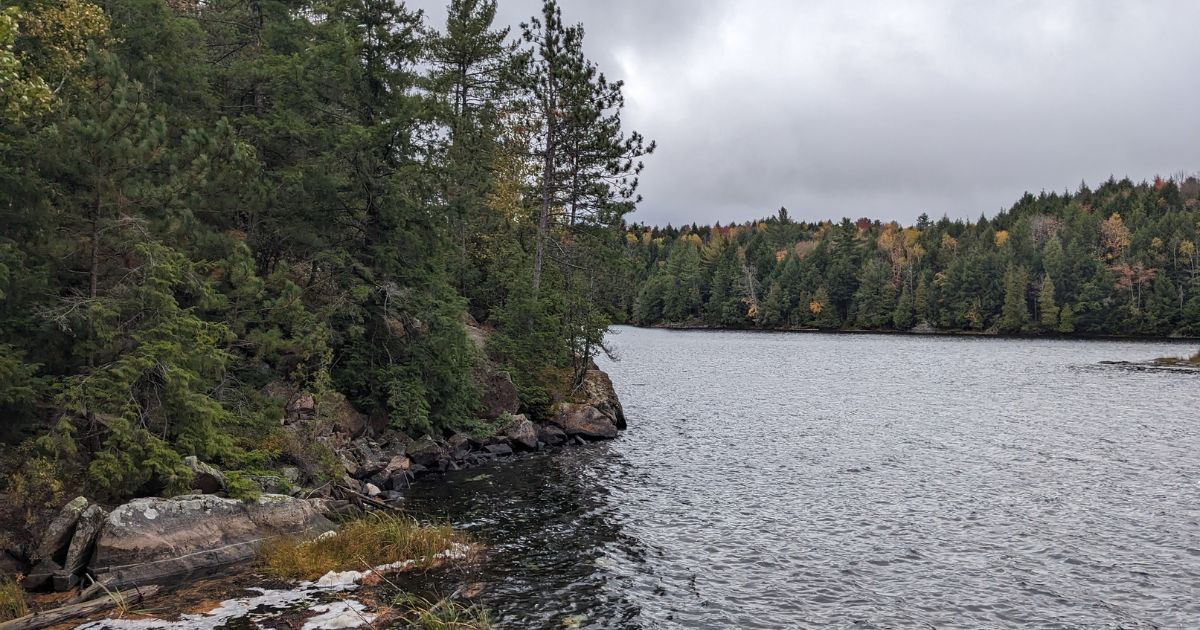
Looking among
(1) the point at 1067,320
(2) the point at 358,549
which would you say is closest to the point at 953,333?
(1) the point at 1067,320

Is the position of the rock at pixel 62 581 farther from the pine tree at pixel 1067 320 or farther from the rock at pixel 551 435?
the pine tree at pixel 1067 320

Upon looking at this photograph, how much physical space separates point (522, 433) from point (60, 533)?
17.5m

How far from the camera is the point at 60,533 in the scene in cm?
1351

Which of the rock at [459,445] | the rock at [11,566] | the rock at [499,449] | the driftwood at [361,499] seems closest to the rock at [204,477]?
the rock at [11,566]

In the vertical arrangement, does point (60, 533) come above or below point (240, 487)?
below

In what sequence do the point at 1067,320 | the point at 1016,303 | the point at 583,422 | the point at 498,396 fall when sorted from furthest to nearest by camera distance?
the point at 1016,303 → the point at 1067,320 → the point at 583,422 → the point at 498,396

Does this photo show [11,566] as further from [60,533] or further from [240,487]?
[240,487]

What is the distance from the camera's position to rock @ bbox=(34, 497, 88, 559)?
1328 centimetres

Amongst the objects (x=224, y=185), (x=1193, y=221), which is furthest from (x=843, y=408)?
(x=1193, y=221)

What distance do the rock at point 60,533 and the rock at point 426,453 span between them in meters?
11.7

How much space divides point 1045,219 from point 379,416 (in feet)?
577

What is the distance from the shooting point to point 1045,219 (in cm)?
16012

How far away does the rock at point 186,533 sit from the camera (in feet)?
44.3

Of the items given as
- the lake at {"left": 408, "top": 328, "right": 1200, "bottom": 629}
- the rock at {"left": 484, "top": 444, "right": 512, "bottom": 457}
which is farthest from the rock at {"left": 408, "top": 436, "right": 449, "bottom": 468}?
the rock at {"left": 484, "top": 444, "right": 512, "bottom": 457}
